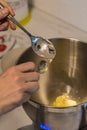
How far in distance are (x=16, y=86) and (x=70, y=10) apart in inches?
19.3

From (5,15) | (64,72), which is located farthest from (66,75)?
(5,15)

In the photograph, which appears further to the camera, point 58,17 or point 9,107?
point 58,17

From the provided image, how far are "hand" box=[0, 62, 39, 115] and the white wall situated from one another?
1.37 feet

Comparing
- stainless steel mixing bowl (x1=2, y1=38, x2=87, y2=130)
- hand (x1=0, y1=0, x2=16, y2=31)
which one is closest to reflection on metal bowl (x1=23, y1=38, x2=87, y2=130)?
stainless steel mixing bowl (x1=2, y1=38, x2=87, y2=130)

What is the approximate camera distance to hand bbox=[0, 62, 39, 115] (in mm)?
520

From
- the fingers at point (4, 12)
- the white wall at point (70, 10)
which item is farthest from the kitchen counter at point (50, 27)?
the fingers at point (4, 12)

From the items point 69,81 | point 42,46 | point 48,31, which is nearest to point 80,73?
point 69,81

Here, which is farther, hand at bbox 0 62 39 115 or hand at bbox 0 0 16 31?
hand at bbox 0 0 16 31

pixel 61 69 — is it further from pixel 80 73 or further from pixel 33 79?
pixel 33 79

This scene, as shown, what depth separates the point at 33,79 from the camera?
1.78ft

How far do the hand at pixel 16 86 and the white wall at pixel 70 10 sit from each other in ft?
1.37

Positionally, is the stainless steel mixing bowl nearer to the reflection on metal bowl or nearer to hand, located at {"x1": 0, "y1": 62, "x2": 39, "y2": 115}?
the reflection on metal bowl

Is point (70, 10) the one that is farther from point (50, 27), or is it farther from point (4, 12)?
point (4, 12)

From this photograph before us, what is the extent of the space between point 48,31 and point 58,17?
73mm
